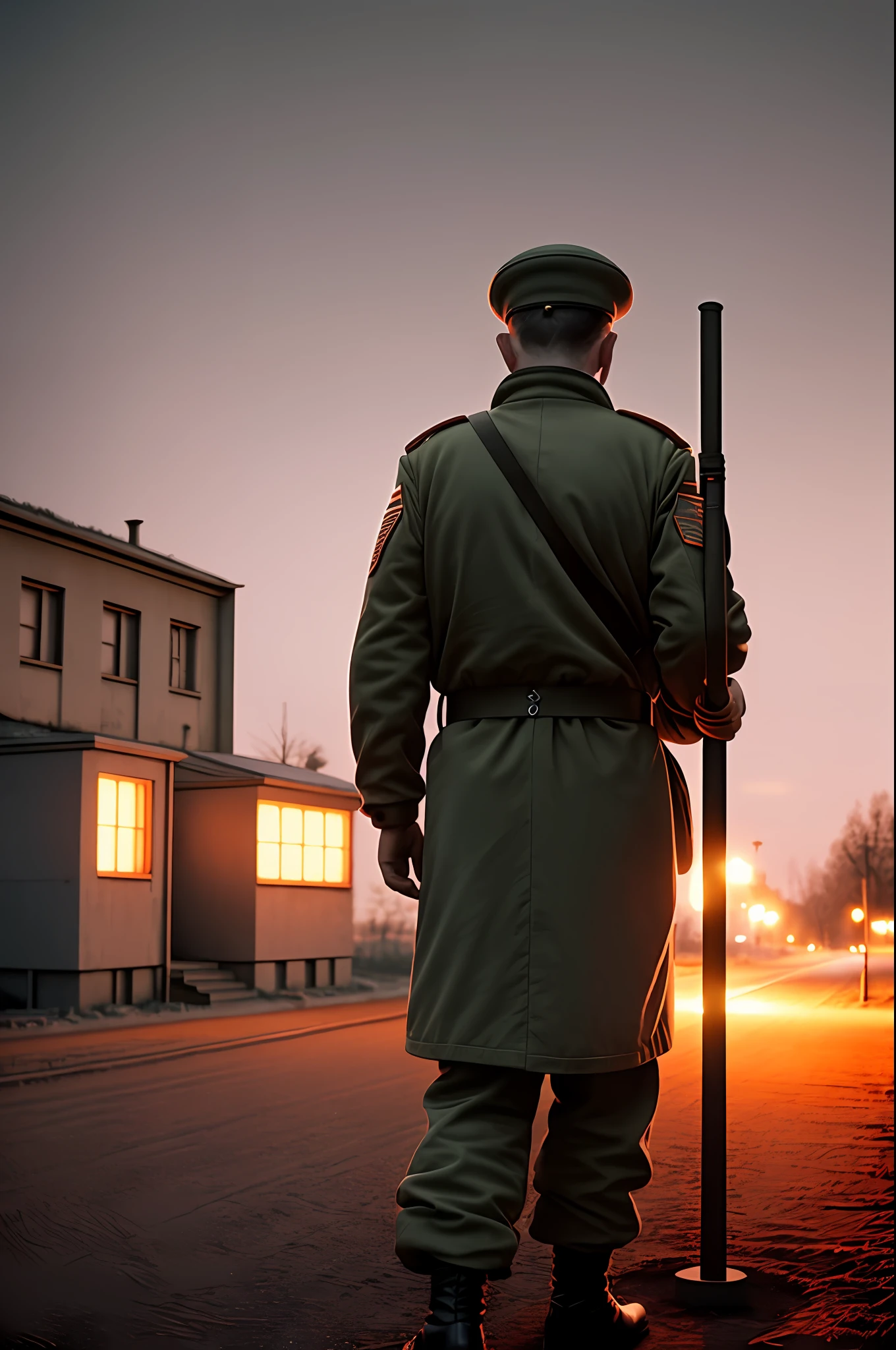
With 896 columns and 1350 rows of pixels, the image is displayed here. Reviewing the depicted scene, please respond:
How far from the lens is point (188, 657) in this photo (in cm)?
1090

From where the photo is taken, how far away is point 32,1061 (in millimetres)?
5297

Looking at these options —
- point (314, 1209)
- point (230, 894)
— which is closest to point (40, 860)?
point (230, 894)

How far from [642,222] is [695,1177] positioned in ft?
9.29

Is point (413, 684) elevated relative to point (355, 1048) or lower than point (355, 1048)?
elevated

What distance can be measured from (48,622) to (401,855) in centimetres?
334

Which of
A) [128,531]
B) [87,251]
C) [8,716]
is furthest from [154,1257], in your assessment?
[128,531]

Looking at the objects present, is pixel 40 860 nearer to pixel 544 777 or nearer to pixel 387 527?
pixel 387 527

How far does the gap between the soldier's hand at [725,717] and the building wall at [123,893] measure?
21.6 feet

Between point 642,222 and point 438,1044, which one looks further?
point 642,222

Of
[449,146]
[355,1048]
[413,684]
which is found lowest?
[355,1048]

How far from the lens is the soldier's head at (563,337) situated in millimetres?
1729

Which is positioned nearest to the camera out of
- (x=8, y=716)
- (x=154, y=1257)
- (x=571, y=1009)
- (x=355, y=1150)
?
(x=571, y=1009)

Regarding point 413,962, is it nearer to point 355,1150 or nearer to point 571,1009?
point 571,1009

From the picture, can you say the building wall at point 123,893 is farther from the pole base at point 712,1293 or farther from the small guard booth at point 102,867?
the pole base at point 712,1293
